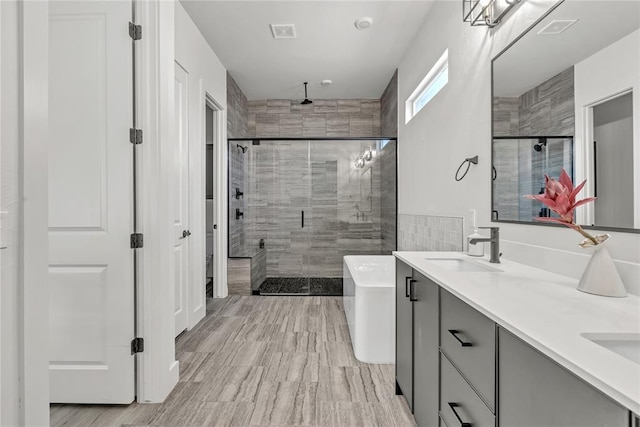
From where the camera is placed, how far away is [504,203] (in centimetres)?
168

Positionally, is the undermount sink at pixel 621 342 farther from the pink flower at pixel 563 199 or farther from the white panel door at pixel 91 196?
the white panel door at pixel 91 196

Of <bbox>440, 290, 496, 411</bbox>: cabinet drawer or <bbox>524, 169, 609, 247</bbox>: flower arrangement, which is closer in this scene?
<bbox>440, 290, 496, 411</bbox>: cabinet drawer

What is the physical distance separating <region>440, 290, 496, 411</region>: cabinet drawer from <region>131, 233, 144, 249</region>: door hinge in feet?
5.05

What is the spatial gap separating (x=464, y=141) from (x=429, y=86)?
1140 millimetres

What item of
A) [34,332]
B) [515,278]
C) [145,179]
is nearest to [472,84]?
[515,278]

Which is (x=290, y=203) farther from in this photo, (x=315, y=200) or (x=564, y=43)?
(x=564, y=43)

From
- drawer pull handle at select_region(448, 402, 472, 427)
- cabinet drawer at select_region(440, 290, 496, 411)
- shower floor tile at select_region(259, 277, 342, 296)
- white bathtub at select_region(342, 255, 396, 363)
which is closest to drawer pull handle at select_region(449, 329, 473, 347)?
cabinet drawer at select_region(440, 290, 496, 411)

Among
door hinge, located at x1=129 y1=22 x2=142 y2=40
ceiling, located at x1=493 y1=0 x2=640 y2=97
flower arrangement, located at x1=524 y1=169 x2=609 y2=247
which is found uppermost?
door hinge, located at x1=129 y1=22 x2=142 y2=40

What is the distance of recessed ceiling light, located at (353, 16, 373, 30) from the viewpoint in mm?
2879

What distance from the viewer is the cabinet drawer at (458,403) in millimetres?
911

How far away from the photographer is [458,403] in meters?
1.05

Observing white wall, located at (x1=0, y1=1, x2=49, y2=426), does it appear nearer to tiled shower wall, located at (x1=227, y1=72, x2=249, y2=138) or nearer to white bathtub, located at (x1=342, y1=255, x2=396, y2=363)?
white bathtub, located at (x1=342, y1=255, x2=396, y2=363)

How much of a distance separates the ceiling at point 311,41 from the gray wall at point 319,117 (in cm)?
35

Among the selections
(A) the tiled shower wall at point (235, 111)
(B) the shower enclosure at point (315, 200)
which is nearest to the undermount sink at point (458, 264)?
(B) the shower enclosure at point (315, 200)
